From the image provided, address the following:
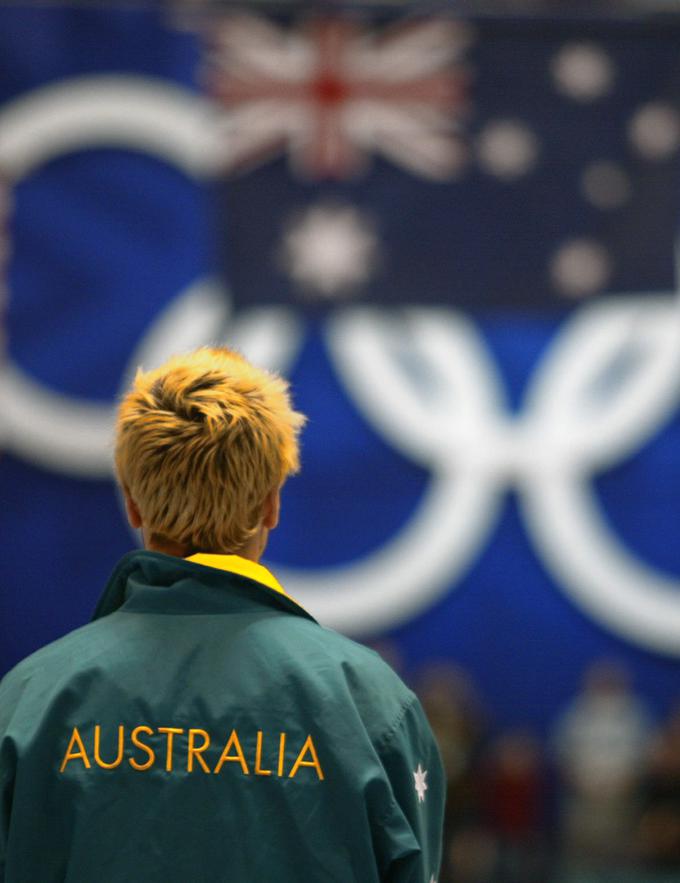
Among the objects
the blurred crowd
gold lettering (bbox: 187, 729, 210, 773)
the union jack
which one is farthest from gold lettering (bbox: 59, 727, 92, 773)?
the union jack

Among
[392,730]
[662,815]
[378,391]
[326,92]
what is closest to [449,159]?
[326,92]

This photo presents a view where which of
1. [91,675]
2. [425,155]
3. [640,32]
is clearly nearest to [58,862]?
[91,675]

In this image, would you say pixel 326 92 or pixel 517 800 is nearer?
pixel 326 92

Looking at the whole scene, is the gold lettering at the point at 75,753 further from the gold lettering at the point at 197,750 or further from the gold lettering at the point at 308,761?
the gold lettering at the point at 308,761

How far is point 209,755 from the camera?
1501mm

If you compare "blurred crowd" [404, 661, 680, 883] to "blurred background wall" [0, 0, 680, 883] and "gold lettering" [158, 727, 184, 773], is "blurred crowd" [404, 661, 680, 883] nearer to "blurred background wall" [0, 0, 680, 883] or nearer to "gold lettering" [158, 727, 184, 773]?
"blurred background wall" [0, 0, 680, 883]

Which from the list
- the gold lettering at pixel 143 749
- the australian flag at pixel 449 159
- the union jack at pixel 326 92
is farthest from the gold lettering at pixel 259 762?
the union jack at pixel 326 92

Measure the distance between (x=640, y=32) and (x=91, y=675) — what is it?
6952 millimetres

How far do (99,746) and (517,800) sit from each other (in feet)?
23.1

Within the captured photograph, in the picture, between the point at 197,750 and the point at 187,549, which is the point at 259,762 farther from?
the point at 187,549

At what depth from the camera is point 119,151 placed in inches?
329

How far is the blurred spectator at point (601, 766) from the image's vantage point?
7.82 meters

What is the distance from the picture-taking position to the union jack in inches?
301

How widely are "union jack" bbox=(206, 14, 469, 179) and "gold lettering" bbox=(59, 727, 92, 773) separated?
21.3 ft
